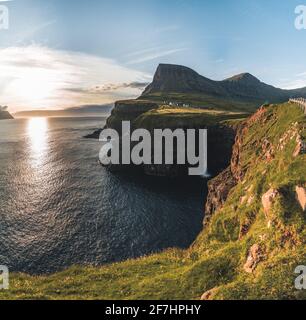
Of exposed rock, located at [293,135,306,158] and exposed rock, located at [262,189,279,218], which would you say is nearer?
exposed rock, located at [262,189,279,218]

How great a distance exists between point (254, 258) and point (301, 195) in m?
7.02

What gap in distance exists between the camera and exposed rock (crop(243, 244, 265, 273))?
1080 inches

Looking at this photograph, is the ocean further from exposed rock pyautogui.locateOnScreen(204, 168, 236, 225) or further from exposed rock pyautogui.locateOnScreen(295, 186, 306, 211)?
exposed rock pyautogui.locateOnScreen(295, 186, 306, 211)

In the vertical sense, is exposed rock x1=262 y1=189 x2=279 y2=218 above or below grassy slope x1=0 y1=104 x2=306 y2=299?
above

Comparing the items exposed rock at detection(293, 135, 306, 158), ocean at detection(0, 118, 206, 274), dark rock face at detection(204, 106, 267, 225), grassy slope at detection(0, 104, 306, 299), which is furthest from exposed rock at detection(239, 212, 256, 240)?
A: ocean at detection(0, 118, 206, 274)

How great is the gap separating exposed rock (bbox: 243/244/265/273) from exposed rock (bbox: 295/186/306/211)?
17.5 feet

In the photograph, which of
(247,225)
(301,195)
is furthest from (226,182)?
(301,195)

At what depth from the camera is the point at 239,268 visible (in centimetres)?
2869

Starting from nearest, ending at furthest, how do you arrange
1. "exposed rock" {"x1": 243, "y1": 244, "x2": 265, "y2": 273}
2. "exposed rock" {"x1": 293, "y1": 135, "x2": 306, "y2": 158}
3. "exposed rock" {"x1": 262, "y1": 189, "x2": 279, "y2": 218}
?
"exposed rock" {"x1": 243, "y1": 244, "x2": 265, "y2": 273}
"exposed rock" {"x1": 262, "y1": 189, "x2": 279, "y2": 218}
"exposed rock" {"x1": 293, "y1": 135, "x2": 306, "y2": 158}

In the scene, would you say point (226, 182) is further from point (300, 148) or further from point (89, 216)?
point (89, 216)

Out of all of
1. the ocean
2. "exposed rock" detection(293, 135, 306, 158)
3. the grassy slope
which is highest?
"exposed rock" detection(293, 135, 306, 158)
